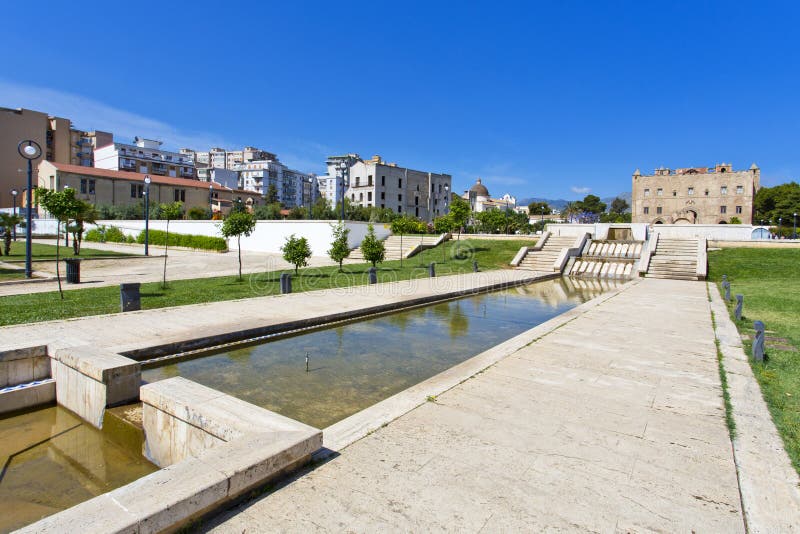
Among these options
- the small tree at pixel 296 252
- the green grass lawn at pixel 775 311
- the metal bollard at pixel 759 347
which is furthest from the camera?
the small tree at pixel 296 252

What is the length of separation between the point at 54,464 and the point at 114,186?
197 ft

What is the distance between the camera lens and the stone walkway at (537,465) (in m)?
2.71

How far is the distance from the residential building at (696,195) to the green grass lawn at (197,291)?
5596 centimetres

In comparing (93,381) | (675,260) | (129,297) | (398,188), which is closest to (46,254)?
(129,297)

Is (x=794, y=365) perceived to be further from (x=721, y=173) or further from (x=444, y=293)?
(x=721, y=173)

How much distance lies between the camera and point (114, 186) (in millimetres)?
53312

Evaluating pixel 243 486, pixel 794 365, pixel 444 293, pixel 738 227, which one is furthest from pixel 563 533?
Result: pixel 738 227

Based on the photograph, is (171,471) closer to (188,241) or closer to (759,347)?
(759,347)

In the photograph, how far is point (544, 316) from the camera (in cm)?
1116

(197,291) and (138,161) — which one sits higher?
(138,161)

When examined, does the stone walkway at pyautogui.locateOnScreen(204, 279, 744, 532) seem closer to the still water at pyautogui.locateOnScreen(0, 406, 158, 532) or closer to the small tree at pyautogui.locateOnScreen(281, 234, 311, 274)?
the still water at pyautogui.locateOnScreen(0, 406, 158, 532)

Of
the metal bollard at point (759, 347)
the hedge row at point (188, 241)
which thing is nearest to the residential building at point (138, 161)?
the hedge row at point (188, 241)

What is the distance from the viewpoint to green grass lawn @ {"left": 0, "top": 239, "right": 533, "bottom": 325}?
29.9 feet

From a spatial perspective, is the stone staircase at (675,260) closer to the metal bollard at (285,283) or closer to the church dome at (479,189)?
the metal bollard at (285,283)
